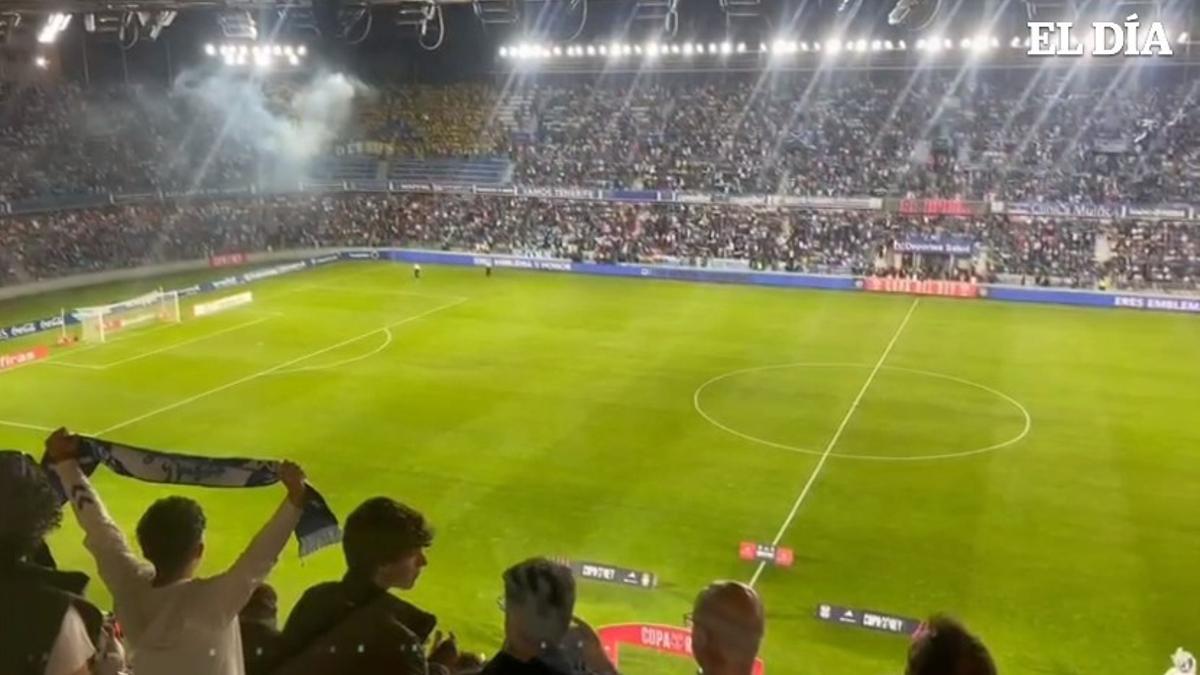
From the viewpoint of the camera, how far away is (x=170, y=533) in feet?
14.7

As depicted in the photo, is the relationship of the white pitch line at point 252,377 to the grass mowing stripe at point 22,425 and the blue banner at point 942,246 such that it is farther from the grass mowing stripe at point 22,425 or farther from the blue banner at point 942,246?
the blue banner at point 942,246

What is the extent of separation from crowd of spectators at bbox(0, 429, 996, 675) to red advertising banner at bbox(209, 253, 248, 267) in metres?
49.2

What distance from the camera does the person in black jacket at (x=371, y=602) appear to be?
14.0ft

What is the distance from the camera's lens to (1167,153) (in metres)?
50.3

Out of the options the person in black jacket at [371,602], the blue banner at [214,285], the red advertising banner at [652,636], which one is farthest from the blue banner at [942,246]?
the person in black jacket at [371,602]

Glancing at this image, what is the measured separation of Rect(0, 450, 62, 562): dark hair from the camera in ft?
13.6

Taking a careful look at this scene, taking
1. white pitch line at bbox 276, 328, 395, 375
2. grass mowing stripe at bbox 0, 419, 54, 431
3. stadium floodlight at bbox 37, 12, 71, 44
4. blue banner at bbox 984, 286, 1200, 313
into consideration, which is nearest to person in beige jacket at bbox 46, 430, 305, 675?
grass mowing stripe at bbox 0, 419, 54, 431

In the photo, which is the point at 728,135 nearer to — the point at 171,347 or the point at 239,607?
the point at 171,347

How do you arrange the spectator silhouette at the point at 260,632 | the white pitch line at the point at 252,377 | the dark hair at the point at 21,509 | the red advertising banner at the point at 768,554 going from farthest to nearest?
the white pitch line at the point at 252,377 → the red advertising banner at the point at 768,554 → the spectator silhouette at the point at 260,632 → the dark hair at the point at 21,509

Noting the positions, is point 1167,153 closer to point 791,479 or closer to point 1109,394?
point 1109,394

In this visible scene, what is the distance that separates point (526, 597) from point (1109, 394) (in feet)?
92.3

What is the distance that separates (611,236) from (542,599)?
172 ft

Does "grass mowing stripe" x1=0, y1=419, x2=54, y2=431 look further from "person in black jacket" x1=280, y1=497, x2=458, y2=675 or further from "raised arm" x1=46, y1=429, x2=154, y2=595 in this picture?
"person in black jacket" x1=280, y1=497, x2=458, y2=675

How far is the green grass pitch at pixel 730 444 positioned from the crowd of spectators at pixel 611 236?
6.73 metres
